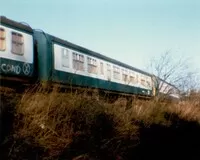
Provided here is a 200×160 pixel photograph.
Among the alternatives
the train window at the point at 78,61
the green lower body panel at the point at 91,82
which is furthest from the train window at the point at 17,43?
the train window at the point at 78,61

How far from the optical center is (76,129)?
25.4 ft

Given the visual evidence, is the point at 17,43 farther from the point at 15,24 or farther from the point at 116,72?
the point at 116,72

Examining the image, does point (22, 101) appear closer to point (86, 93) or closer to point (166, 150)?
point (86, 93)

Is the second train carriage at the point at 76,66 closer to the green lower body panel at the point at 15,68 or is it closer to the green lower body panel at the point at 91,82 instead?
the green lower body panel at the point at 91,82

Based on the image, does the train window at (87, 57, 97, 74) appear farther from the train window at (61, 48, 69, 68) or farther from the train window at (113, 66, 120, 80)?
the train window at (113, 66, 120, 80)

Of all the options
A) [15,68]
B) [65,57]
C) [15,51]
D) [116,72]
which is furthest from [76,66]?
[116,72]

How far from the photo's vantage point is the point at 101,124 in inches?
344

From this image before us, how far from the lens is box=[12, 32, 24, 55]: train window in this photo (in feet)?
39.1

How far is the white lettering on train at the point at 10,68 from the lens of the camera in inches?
438

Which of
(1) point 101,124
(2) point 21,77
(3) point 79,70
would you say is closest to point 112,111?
(1) point 101,124

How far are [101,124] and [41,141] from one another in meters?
2.26

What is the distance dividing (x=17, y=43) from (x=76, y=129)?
17.2 feet

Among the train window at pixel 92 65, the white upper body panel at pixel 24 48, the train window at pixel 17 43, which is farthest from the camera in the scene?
the train window at pixel 92 65

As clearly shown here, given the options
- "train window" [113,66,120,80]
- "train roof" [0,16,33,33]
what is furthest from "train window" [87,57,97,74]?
"train roof" [0,16,33,33]
